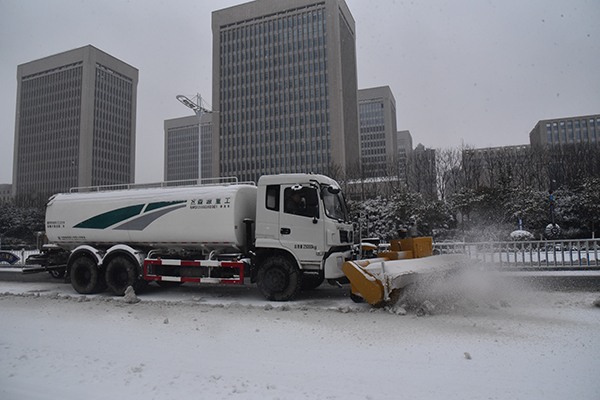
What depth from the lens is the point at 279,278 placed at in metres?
8.43

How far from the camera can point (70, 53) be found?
4596 inches

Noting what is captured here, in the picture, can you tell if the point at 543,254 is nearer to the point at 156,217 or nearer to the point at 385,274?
the point at 385,274

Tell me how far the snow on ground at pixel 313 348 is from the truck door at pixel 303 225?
1127 mm

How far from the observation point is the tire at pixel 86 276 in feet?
31.7

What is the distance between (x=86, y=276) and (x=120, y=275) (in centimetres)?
105

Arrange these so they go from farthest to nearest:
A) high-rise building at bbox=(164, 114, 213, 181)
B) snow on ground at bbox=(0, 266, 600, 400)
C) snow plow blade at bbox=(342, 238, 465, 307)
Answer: high-rise building at bbox=(164, 114, 213, 181) → snow plow blade at bbox=(342, 238, 465, 307) → snow on ground at bbox=(0, 266, 600, 400)

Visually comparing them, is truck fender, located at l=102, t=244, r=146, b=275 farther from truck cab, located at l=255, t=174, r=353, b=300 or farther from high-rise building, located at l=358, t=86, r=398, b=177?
high-rise building, located at l=358, t=86, r=398, b=177

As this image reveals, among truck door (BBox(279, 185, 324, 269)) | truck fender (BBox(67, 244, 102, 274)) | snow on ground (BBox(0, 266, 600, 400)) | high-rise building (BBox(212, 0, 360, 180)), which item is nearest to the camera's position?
snow on ground (BBox(0, 266, 600, 400))

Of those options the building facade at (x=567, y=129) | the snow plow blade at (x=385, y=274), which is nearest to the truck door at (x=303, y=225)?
the snow plow blade at (x=385, y=274)

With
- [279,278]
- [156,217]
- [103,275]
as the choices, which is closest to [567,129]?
[279,278]

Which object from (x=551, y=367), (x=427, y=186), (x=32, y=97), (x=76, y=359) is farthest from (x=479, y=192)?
(x=32, y=97)

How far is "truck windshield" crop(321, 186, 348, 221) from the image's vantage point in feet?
27.2

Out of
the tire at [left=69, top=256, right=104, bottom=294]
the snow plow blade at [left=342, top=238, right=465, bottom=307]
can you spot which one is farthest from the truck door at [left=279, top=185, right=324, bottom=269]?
the tire at [left=69, top=256, right=104, bottom=294]

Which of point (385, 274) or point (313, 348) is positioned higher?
point (385, 274)
